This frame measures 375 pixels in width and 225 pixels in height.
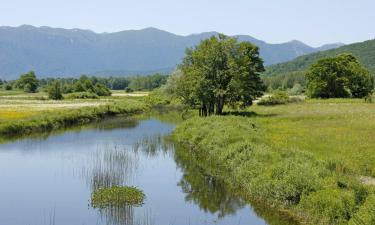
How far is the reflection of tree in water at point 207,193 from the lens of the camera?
869 inches

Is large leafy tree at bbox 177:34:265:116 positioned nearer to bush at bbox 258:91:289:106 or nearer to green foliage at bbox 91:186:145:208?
bush at bbox 258:91:289:106

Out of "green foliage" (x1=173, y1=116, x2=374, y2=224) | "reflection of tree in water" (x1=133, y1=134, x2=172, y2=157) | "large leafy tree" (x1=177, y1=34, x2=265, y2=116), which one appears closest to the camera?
"green foliage" (x1=173, y1=116, x2=374, y2=224)

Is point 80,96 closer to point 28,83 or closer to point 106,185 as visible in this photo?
point 28,83

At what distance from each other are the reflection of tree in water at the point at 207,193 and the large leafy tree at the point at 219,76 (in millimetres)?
26164

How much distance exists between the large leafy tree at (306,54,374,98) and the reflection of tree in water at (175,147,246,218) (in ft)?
205

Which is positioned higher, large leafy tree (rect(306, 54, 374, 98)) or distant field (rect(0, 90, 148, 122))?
large leafy tree (rect(306, 54, 374, 98))

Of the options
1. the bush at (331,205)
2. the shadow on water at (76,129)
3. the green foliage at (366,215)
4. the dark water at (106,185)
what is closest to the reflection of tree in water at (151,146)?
the dark water at (106,185)

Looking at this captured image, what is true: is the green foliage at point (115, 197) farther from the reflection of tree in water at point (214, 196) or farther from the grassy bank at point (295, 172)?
the grassy bank at point (295, 172)

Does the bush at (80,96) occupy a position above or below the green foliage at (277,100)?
below

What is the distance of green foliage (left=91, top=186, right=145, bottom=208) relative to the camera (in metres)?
21.6

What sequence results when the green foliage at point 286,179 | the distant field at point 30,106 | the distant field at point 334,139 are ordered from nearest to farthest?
the green foliage at point 286,179, the distant field at point 334,139, the distant field at point 30,106

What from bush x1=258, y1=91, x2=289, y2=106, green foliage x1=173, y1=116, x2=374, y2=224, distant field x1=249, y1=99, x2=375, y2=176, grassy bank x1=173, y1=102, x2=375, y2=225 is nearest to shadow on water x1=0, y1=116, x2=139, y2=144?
grassy bank x1=173, y1=102, x2=375, y2=225

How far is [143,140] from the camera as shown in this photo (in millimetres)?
45594

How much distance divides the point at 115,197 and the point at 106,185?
312cm
